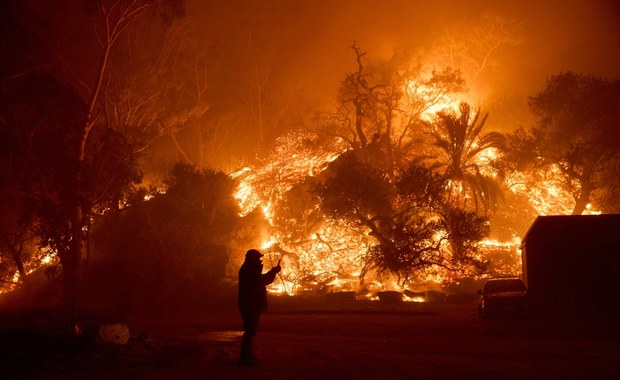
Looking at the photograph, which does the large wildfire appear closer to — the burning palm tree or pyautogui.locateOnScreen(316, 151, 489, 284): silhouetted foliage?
pyautogui.locateOnScreen(316, 151, 489, 284): silhouetted foliage

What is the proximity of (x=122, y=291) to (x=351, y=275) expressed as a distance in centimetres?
1332

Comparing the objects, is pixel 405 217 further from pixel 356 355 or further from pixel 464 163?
pixel 356 355

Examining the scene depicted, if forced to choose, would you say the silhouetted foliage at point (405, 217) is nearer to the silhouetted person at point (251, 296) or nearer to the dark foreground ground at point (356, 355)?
the dark foreground ground at point (356, 355)

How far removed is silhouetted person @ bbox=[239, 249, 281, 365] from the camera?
9.94 m

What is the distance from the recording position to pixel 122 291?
88.1 ft

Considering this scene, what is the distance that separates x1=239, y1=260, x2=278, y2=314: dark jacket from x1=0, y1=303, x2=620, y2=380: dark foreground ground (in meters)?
1.03

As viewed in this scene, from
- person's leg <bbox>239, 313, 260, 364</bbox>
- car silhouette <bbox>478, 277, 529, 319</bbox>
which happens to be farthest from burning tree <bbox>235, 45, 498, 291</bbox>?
person's leg <bbox>239, 313, 260, 364</bbox>

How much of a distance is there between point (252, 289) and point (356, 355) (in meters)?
3.11

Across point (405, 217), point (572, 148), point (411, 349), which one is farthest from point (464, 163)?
point (411, 349)

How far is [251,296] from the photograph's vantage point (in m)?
9.96

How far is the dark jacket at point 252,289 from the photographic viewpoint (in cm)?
995

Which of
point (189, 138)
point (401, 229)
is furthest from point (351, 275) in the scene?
point (189, 138)

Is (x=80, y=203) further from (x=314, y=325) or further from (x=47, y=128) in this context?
(x=314, y=325)

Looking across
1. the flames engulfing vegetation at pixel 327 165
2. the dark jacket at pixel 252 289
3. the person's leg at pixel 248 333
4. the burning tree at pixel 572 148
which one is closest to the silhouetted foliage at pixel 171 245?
the flames engulfing vegetation at pixel 327 165
